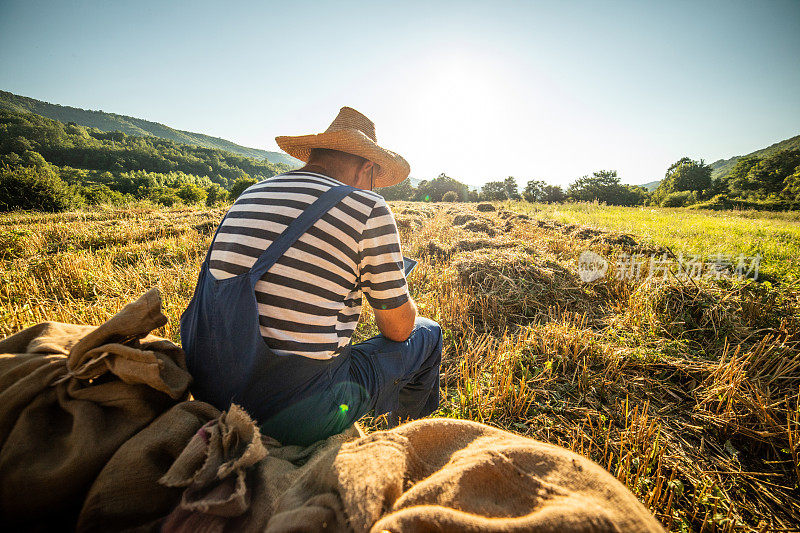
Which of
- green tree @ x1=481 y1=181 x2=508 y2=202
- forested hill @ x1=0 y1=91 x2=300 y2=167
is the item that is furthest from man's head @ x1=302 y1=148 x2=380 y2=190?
forested hill @ x1=0 y1=91 x2=300 y2=167

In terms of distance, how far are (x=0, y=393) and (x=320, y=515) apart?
3.09 ft

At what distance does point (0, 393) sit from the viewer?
747 mm

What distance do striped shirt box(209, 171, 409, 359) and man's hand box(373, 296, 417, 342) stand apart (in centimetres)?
8

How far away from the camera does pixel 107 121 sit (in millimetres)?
96688

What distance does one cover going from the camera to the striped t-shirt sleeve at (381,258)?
1.33 m

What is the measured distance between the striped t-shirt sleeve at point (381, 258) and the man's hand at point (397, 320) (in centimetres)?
10

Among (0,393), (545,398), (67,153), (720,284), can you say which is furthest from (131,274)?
(67,153)

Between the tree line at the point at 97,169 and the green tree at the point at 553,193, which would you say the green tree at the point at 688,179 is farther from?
the tree line at the point at 97,169

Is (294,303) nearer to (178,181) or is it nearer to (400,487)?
(400,487)

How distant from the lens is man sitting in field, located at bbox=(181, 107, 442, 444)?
113 cm

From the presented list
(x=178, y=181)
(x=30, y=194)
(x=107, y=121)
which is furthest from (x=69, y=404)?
Result: (x=107, y=121)

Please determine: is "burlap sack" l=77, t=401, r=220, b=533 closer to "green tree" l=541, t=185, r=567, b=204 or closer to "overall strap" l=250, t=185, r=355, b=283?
"overall strap" l=250, t=185, r=355, b=283

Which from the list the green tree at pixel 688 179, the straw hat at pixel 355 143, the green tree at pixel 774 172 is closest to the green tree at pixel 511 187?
the green tree at pixel 688 179

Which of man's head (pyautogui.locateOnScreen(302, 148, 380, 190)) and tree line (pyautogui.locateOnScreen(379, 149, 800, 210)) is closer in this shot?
man's head (pyautogui.locateOnScreen(302, 148, 380, 190))
